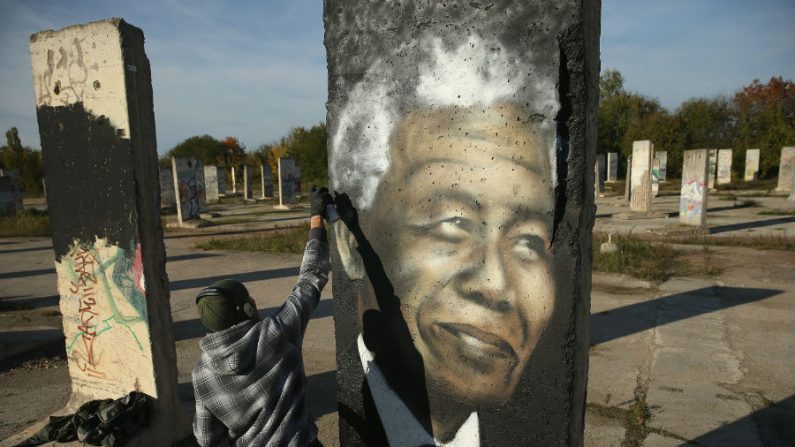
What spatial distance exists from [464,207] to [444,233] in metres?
0.12

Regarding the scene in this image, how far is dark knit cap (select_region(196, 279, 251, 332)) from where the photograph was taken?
1784 mm

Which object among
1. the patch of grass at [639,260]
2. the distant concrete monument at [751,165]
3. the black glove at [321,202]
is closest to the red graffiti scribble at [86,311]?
the black glove at [321,202]

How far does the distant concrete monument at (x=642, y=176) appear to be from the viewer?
1430cm

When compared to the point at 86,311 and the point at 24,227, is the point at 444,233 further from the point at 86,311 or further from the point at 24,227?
the point at 24,227

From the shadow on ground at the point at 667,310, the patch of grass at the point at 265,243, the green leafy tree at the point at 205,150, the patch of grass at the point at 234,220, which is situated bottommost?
the shadow on ground at the point at 667,310

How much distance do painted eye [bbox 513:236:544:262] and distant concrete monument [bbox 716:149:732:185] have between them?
30.2 metres

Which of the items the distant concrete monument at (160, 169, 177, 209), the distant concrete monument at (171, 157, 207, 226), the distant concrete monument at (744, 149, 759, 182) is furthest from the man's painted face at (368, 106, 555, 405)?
the distant concrete monument at (744, 149, 759, 182)

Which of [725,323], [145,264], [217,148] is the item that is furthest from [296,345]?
[217,148]

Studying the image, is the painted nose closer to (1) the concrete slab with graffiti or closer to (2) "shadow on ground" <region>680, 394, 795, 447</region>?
(1) the concrete slab with graffiti

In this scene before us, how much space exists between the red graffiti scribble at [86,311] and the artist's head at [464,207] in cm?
256

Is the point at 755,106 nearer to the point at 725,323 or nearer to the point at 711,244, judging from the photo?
the point at 711,244

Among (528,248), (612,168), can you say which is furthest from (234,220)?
(612,168)

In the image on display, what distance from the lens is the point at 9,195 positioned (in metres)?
18.3

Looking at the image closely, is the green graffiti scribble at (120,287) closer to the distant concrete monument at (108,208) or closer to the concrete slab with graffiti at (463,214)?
the distant concrete monument at (108,208)
